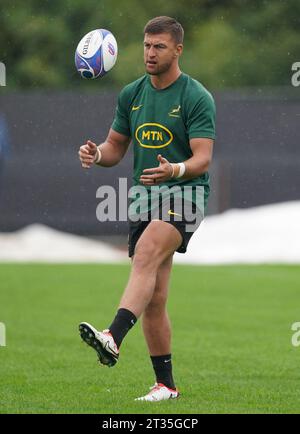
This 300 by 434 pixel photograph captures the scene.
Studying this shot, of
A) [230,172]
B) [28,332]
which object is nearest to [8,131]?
[230,172]

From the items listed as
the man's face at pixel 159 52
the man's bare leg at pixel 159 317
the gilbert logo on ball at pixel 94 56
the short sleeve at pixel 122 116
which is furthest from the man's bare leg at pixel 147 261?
the gilbert logo on ball at pixel 94 56

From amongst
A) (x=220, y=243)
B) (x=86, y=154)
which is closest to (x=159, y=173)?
(x=86, y=154)

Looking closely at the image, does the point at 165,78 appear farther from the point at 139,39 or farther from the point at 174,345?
the point at 139,39

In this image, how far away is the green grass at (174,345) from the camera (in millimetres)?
7035

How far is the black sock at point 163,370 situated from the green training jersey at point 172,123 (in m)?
1.05

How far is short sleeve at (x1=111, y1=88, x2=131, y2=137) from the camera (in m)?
7.20

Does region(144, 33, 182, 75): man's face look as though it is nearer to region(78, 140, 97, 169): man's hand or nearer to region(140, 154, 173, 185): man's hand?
region(78, 140, 97, 169): man's hand

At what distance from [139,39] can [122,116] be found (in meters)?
23.9

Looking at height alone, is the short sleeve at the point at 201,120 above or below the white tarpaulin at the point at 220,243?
above

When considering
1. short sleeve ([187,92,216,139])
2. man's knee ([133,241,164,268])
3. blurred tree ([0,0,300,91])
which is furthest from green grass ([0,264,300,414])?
blurred tree ([0,0,300,91])

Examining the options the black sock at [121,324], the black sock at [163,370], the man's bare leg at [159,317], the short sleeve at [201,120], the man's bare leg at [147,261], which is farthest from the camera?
the black sock at [163,370]

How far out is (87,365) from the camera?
8.76 meters

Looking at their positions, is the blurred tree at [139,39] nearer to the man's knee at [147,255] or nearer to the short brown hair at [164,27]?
the short brown hair at [164,27]
